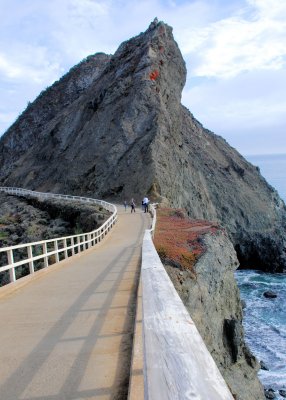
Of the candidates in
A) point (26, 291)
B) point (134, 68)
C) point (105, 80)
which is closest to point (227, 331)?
point (26, 291)

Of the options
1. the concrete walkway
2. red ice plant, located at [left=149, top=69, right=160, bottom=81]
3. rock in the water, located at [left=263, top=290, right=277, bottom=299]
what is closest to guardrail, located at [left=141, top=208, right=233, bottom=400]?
the concrete walkway

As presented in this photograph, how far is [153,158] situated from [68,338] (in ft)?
153

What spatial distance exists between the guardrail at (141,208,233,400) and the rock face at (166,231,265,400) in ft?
39.3

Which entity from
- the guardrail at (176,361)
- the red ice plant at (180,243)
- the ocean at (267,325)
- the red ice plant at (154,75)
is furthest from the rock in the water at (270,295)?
the guardrail at (176,361)

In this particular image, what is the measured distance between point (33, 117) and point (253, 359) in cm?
8804

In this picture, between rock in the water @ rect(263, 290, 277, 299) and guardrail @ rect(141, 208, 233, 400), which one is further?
rock in the water @ rect(263, 290, 277, 299)

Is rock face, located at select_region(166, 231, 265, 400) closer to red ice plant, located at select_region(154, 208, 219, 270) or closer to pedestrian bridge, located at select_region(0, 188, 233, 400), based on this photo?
red ice plant, located at select_region(154, 208, 219, 270)

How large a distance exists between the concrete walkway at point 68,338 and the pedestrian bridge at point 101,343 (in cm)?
1

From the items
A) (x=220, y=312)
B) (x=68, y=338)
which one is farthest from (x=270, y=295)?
(x=68, y=338)

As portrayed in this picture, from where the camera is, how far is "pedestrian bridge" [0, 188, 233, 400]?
7.13 feet

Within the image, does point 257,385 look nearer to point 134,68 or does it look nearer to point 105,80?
point 134,68

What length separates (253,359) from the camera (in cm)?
1975

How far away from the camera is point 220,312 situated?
1956 centimetres

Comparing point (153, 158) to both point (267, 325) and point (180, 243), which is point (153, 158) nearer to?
point (267, 325)
